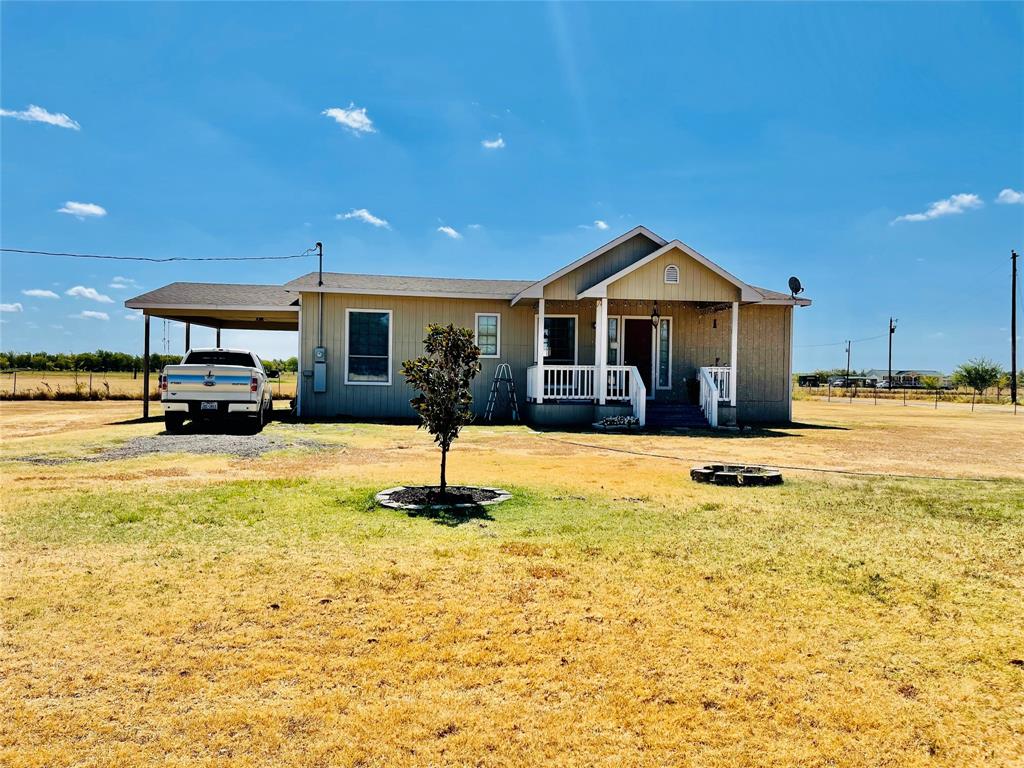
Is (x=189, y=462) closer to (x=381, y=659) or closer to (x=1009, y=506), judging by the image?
(x=381, y=659)

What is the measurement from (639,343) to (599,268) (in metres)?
2.77

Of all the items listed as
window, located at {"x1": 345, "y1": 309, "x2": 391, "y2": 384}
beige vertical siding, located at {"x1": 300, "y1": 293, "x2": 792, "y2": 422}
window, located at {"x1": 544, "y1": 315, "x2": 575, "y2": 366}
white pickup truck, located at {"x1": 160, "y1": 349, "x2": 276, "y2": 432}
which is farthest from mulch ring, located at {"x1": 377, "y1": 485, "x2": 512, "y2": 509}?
window, located at {"x1": 544, "y1": 315, "x2": 575, "y2": 366}

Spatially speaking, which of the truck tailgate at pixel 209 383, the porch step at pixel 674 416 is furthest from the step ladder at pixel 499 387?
the truck tailgate at pixel 209 383

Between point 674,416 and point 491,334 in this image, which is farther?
point 491,334

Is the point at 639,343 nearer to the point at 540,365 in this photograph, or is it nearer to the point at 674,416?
the point at 674,416

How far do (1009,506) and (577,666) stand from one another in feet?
18.9

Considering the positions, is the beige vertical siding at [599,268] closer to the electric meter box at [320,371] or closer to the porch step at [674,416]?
the porch step at [674,416]

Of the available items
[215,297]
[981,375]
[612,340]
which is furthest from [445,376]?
[981,375]

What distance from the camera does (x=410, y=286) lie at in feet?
58.3

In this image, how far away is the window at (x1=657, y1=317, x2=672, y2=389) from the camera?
18094 millimetres

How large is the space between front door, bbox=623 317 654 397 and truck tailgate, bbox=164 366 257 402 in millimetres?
10064

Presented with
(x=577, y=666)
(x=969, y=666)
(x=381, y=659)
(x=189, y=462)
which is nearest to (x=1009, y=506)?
(x=969, y=666)

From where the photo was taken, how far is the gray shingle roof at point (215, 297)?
16828mm

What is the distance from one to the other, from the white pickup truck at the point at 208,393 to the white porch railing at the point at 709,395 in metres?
10.4
